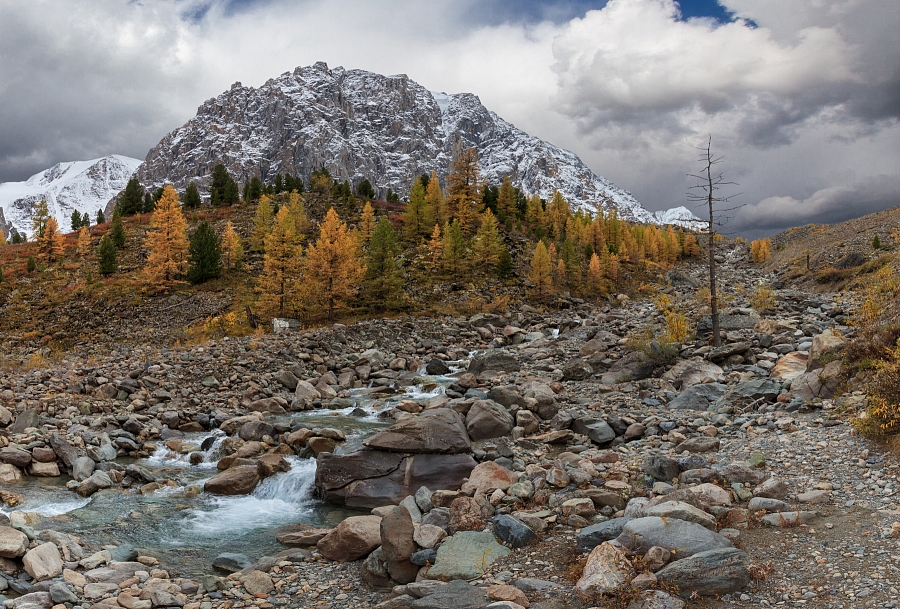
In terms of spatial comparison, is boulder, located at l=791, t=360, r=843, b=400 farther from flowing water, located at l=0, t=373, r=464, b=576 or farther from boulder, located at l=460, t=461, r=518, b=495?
flowing water, located at l=0, t=373, r=464, b=576

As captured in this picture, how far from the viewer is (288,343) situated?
2805 cm

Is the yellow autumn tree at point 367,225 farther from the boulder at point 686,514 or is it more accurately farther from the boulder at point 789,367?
the boulder at point 686,514

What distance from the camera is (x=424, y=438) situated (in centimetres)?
1338

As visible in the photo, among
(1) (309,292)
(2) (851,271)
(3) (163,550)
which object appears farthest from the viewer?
(1) (309,292)

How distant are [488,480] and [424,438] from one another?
9.61ft

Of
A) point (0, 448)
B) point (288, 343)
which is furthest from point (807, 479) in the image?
point (288, 343)

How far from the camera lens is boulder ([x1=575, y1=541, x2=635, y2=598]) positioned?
20.7ft

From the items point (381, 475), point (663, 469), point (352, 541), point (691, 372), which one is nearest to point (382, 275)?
point (691, 372)

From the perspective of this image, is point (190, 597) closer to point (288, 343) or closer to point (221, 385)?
point (221, 385)

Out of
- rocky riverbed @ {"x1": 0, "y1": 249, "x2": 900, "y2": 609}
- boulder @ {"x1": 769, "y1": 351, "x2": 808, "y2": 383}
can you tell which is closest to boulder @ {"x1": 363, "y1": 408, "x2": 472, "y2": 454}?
rocky riverbed @ {"x1": 0, "y1": 249, "x2": 900, "y2": 609}

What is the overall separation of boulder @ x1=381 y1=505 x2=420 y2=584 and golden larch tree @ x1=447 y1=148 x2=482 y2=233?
58.6 m

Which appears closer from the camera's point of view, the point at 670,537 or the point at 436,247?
the point at 670,537

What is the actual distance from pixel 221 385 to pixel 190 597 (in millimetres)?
15301

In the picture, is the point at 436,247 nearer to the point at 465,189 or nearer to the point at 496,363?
the point at 465,189
